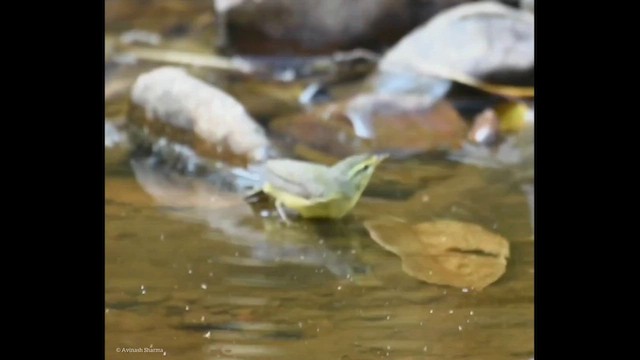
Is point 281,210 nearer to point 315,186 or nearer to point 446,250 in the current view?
point 315,186

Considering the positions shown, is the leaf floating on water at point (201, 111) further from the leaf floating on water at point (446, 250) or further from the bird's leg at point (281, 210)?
the leaf floating on water at point (446, 250)

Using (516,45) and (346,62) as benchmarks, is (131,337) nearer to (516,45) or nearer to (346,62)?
(346,62)

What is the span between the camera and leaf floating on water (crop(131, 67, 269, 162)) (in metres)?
0.84

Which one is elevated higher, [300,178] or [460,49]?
[460,49]

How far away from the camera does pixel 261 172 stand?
0.83 meters

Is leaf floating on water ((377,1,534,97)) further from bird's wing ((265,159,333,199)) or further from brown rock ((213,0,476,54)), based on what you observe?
bird's wing ((265,159,333,199))

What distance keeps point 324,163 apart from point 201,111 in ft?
0.51

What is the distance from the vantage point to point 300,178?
0.83 meters

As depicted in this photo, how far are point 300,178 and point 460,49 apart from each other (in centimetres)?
24

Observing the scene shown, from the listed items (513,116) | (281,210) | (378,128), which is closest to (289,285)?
(281,210)

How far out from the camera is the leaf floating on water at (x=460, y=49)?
0.85 meters

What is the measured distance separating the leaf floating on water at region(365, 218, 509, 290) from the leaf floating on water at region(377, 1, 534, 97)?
0.16 metres

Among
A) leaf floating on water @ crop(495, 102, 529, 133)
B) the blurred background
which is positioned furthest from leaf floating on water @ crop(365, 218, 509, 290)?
leaf floating on water @ crop(495, 102, 529, 133)
